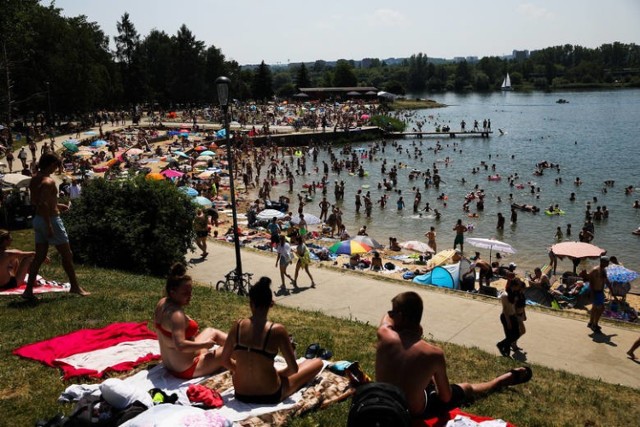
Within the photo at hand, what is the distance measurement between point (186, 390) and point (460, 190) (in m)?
31.8

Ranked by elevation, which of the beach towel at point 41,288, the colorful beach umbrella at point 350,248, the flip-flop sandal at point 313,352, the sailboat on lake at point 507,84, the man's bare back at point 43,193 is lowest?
the colorful beach umbrella at point 350,248

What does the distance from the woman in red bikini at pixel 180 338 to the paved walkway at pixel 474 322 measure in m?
4.91

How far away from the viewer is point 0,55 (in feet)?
108

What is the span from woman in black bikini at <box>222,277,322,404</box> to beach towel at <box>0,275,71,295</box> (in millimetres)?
4752

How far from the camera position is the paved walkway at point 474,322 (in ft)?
28.1

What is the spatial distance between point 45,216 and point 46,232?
0.71 feet

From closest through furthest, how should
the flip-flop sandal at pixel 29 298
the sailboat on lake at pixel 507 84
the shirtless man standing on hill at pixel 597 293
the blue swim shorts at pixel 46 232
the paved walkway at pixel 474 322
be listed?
the blue swim shorts at pixel 46 232 → the flip-flop sandal at pixel 29 298 → the paved walkway at pixel 474 322 → the shirtless man standing on hill at pixel 597 293 → the sailboat on lake at pixel 507 84

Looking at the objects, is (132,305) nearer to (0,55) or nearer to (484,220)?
(484,220)

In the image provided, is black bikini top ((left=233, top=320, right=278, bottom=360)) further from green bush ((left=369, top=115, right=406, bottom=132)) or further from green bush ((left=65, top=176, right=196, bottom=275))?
green bush ((left=369, top=115, right=406, bottom=132))

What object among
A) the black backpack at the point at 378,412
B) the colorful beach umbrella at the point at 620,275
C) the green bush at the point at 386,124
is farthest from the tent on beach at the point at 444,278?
the green bush at the point at 386,124

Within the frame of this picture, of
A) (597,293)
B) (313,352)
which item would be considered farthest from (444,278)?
(313,352)

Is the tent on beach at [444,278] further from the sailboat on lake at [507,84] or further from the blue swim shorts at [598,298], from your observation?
the sailboat on lake at [507,84]

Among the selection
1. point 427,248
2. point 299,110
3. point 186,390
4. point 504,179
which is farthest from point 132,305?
point 299,110

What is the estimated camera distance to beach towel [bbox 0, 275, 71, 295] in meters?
7.89
